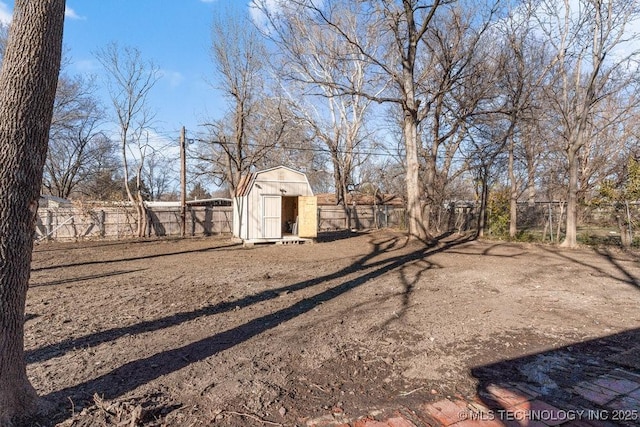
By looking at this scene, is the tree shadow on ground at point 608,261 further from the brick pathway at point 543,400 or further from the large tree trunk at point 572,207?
the brick pathway at point 543,400

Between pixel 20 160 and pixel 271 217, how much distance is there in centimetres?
1246

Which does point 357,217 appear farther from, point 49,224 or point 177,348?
point 177,348

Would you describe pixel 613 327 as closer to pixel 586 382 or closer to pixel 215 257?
pixel 586 382

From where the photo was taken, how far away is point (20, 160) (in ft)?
7.36

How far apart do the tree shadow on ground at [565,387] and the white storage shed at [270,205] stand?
11.8 meters

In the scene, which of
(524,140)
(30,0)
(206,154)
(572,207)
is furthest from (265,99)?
(30,0)

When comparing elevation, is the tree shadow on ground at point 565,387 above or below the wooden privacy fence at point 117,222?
below

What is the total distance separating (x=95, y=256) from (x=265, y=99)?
14.5 metres

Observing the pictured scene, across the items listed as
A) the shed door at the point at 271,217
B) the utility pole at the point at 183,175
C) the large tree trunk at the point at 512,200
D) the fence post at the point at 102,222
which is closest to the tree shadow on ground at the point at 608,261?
the large tree trunk at the point at 512,200

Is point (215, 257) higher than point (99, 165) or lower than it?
lower

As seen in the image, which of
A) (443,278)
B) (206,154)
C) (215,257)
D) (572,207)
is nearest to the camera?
(443,278)

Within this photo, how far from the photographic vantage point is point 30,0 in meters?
2.36

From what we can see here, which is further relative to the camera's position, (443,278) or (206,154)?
(206,154)

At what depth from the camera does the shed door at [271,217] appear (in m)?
14.6
